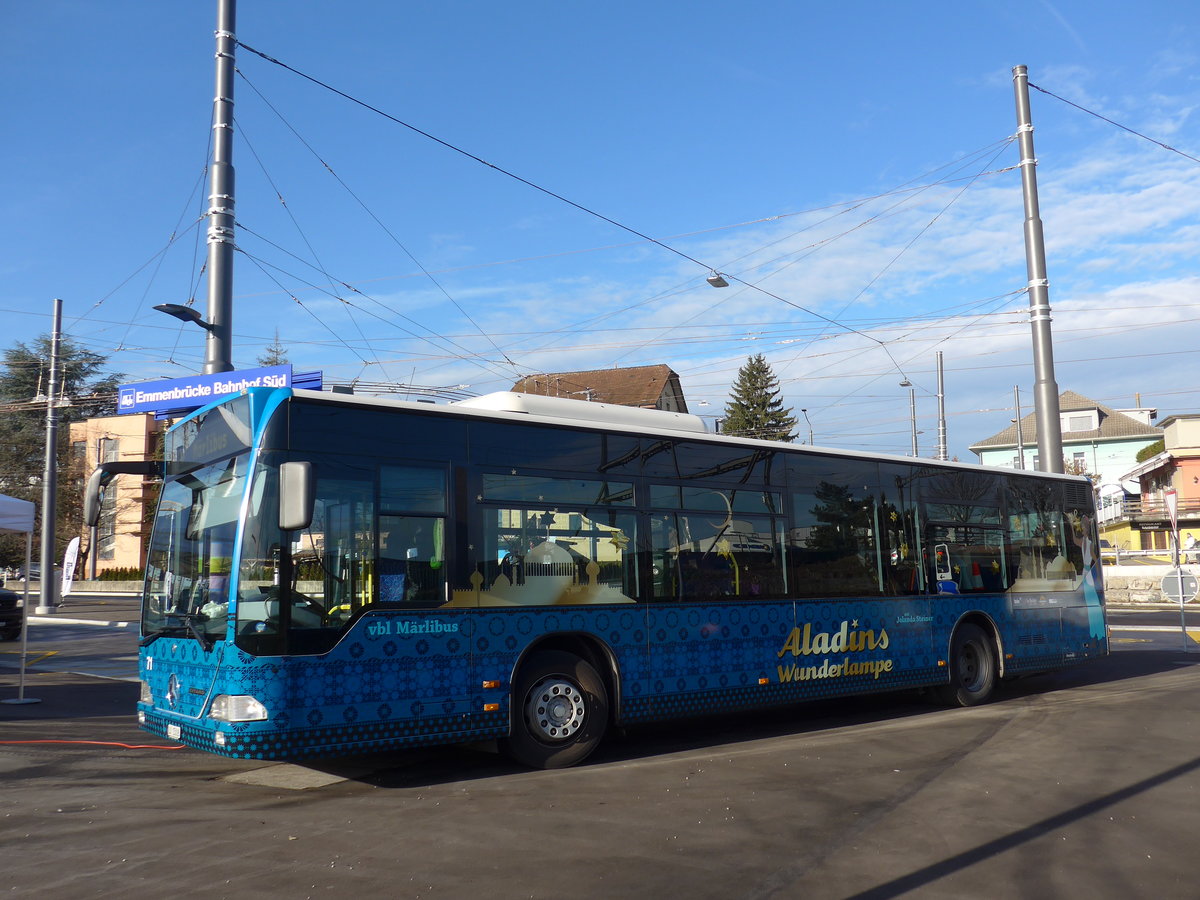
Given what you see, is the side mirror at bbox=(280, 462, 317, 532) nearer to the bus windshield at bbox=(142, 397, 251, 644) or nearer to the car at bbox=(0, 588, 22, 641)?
the bus windshield at bbox=(142, 397, 251, 644)

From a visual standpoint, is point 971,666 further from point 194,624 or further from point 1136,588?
point 1136,588

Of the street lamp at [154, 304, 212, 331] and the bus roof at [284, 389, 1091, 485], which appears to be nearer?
the bus roof at [284, 389, 1091, 485]

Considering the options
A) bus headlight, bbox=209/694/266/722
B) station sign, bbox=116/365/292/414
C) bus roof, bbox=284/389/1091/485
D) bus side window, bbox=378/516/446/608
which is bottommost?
bus headlight, bbox=209/694/266/722

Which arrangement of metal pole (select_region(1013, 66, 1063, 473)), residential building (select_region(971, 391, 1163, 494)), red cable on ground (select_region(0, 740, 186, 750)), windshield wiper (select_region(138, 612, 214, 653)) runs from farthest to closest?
1. residential building (select_region(971, 391, 1163, 494))
2. metal pole (select_region(1013, 66, 1063, 473))
3. red cable on ground (select_region(0, 740, 186, 750))
4. windshield wiper (select_region(138, 612, 214, 653))

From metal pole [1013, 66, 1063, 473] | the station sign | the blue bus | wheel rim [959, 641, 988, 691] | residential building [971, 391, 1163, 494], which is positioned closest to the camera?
the blue bus

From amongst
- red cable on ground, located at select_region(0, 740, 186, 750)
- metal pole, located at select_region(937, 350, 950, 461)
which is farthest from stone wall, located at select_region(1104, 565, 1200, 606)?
red cable on ground, located at select_region(0, 740, 186, 750)

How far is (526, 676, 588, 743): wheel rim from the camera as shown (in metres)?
8.62

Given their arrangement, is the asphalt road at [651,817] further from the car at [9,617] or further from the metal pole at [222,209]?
the car at [9,617]

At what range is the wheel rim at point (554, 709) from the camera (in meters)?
8.62

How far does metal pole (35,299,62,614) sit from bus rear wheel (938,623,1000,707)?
2578 cm

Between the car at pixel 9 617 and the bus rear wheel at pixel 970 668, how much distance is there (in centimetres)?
2306

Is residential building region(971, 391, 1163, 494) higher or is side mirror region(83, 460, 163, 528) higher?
residential building region(971, 391, 1163, 494)

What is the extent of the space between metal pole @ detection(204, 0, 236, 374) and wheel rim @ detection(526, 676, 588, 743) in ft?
21.0

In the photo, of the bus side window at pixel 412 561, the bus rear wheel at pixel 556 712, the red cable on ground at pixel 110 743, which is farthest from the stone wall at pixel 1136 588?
the red cable on ground at pixel 110 743
